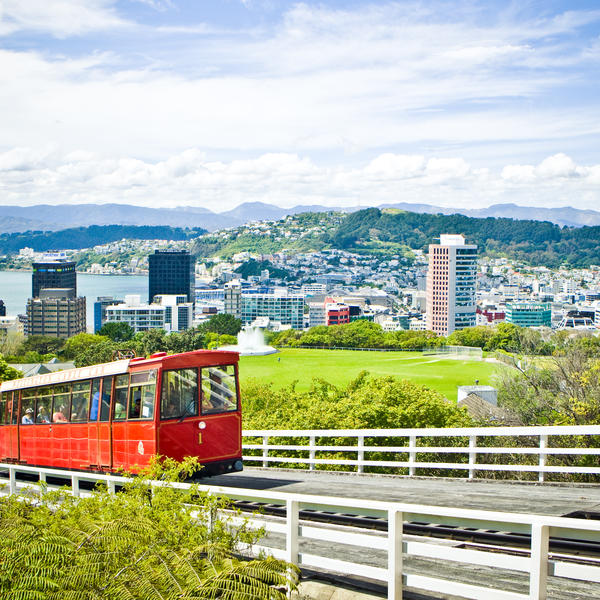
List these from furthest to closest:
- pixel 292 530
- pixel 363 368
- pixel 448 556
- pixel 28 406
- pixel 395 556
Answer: pixel 363 368, pixel 28 406, pixel 292 530, pixel 395 556, pixel 448 556

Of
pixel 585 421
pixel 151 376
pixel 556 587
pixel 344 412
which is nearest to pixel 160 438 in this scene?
pixel 151 376

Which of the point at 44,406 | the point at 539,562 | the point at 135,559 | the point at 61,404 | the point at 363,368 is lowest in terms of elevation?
the point at 363,368

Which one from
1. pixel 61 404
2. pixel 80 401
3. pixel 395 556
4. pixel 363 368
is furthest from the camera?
pixel 363 368

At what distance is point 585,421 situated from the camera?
60.0 ft

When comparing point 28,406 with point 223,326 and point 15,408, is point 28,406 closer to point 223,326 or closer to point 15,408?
point 15,408

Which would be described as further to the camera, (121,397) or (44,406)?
(44,406)

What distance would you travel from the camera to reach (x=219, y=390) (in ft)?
48.4

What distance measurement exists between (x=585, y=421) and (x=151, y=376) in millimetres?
10245

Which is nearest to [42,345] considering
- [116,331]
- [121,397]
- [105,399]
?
[116,331]

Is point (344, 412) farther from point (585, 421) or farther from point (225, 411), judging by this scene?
point (225, 411)

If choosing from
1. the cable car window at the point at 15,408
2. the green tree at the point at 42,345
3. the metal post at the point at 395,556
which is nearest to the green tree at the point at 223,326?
the green tree at the point at 42,345

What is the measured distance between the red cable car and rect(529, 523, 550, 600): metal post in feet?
31.1

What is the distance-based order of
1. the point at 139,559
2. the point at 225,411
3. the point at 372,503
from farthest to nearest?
the point at 225,411
the point at 372,503
the point at 139,559

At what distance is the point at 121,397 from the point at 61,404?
9.71ft
